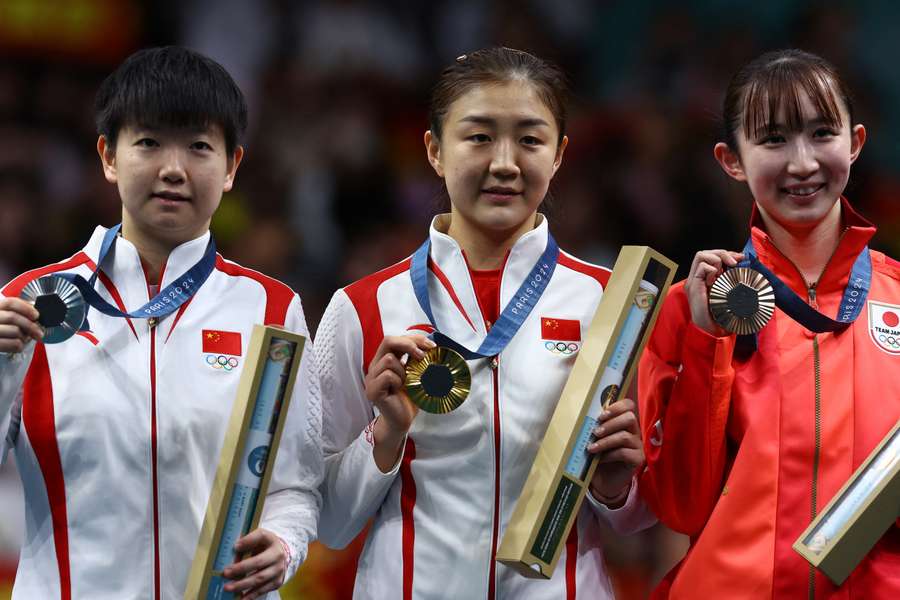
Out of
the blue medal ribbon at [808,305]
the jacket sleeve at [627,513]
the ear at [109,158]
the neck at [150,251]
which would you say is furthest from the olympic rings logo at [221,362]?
the blue medal ribbon at [808,305]

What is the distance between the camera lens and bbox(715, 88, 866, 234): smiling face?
2898 mm

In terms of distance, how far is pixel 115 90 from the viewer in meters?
2.98

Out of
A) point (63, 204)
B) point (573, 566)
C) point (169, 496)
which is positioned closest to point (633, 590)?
point (573, 566)

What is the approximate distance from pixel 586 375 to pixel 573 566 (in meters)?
0.43

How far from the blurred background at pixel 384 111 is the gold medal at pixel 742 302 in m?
3.22

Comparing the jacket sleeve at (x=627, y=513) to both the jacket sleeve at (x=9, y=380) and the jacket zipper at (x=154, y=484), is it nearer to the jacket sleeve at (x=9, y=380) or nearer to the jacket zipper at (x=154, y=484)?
the jacket zipper at (x=154, y=484)

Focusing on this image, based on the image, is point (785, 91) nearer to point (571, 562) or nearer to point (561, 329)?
point (561, 329)

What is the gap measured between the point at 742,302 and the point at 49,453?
4.71 ft

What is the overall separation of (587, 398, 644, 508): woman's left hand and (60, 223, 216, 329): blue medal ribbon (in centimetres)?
91

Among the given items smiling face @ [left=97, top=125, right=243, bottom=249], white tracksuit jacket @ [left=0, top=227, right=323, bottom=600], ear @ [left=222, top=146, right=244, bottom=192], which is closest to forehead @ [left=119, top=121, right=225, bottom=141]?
smiling face @ [left=97, top=125, right=243, bottom=249]

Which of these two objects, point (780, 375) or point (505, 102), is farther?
point (505, 102)

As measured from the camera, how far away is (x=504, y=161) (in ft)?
9.79

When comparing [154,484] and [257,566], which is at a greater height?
[154,484]

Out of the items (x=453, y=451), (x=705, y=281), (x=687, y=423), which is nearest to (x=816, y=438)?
(x=687, y=423)
